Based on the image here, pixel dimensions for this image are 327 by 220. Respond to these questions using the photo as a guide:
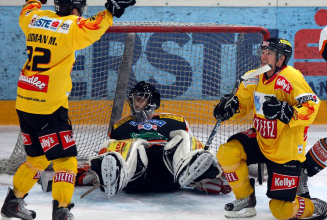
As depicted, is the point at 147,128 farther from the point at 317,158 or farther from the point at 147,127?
the point at 317,158

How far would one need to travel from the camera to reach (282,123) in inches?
98.1

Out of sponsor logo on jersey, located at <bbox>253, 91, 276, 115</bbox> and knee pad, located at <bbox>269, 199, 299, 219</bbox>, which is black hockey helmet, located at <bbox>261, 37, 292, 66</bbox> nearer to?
sponsor logo on jersey, located at <bbox>253, 91, 276, 115</bbox>

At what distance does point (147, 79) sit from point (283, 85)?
3201 mm

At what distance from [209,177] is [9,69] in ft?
14.7

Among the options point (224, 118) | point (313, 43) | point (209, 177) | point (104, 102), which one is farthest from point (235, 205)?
point (313, 43)

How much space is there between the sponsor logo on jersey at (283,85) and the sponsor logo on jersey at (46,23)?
49.4 inches

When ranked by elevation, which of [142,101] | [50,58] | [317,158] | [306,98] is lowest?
[317,158]

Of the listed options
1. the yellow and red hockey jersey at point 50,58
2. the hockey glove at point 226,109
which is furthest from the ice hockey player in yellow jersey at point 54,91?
the hockey glove at point 226,109

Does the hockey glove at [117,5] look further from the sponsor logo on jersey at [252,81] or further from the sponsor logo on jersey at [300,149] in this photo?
the sponsor logo on jersey at [300,149]

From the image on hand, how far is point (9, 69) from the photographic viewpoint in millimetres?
6379

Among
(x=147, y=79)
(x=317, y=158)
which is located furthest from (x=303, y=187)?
(x=147, y=79)

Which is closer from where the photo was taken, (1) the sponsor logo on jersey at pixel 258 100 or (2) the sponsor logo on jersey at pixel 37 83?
(2) the sponsor logo on jersey at pixel 37 83

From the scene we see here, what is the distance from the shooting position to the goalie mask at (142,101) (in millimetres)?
3309

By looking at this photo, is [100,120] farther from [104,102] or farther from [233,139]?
[233,139]
